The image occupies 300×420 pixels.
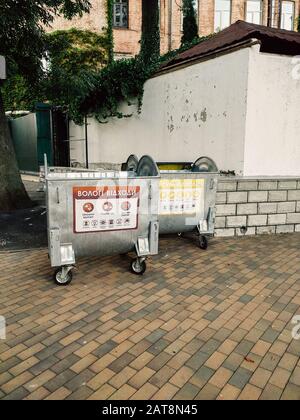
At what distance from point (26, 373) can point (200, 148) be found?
18.9ft

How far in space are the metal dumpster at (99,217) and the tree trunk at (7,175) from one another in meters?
4.28

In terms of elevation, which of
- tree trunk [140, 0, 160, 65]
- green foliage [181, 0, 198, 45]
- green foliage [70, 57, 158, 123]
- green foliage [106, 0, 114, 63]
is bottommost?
green foliage [70, 57, 158, 123]

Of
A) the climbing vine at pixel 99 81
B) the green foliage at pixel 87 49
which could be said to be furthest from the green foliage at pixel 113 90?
the green foliage at pixel 87 49

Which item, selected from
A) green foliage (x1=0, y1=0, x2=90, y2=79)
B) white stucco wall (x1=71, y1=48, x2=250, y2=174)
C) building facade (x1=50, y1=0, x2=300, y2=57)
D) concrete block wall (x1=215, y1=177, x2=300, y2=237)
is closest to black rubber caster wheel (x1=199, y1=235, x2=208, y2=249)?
concrete block wall (x1=215, y1=177, x2=300, y2=237)

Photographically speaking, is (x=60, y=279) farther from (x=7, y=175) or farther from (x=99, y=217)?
(x=7, y=175)

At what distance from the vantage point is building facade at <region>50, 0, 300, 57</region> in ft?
65.8

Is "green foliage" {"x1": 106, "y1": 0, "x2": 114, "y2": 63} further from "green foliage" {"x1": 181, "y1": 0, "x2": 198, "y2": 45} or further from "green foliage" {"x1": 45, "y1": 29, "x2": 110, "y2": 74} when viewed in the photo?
"green foliage" {"x1": 181, "y1": 0, "x2": 198, "y2": 45}

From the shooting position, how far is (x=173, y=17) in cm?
2142

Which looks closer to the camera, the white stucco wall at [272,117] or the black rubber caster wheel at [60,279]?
the black rubber caster wheel at [60,279]

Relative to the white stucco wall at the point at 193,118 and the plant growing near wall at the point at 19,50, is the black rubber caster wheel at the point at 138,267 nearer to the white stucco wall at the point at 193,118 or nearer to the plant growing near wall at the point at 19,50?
the white stucco wall at the point at 193,118

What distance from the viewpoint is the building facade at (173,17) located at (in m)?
20.1

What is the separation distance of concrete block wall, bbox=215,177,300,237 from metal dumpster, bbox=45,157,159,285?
215 cm
